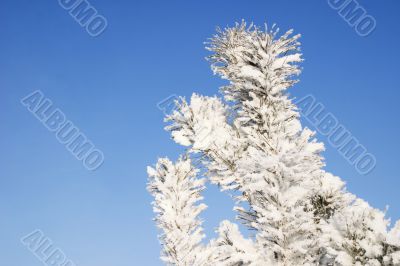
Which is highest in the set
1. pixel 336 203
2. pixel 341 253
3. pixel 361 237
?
pixel 336 203

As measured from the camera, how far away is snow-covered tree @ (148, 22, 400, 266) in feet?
22.9

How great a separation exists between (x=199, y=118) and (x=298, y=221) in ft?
16.4

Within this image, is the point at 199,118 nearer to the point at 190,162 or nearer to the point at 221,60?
the point at 190,162

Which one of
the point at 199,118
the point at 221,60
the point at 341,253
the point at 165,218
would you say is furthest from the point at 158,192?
the point at 341,253

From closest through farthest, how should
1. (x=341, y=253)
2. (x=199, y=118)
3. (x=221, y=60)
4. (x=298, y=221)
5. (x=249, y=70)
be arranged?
(x=341, y=253)
(x=298, y=221)
(x=249, y=70)
(x=199, y=118)
(x=221, y=60)

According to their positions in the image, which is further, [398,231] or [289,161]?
[289,161]

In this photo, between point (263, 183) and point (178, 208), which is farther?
point (178, 208)

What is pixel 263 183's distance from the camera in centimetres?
873

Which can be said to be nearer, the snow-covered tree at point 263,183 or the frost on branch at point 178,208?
the snow-covered tree at point 263,183

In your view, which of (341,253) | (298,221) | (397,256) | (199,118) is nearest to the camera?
(397,256)

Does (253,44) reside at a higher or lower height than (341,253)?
higher

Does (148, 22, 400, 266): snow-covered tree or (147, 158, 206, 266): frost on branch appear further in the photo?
(147, 158, 206, 266): frost on branch

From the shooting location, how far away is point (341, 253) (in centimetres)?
662

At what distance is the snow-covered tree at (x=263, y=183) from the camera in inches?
274
